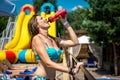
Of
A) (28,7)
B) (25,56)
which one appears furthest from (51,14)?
(25,56)

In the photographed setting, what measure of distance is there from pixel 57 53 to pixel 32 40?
0.29 m

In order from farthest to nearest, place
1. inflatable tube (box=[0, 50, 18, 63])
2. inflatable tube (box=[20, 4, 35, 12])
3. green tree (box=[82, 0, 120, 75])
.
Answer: inflatable tube (box=[20, 4, 35, 12]) → inflatable tube (box=[0, 50, 18, 63]) → green tree (box=[82, 0, 120, 75])

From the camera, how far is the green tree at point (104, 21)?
52.2ft

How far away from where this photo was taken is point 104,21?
647 inches

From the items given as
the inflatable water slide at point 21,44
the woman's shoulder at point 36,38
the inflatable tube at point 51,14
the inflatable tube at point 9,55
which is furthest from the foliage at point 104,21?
the woman's shoulder at point 36,38

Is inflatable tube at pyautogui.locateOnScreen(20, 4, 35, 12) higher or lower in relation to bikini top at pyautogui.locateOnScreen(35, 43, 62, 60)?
higher

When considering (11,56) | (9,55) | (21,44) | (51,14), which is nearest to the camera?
(9,55)

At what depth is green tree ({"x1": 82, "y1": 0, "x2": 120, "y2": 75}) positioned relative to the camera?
627 inches

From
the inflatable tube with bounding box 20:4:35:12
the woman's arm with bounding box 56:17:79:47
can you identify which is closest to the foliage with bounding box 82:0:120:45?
the inflatable tube with bounding box 20:4:35:12

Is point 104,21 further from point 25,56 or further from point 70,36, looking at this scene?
point 70,36

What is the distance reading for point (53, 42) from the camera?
3.17 metres

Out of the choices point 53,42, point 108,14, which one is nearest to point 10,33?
point 108,14

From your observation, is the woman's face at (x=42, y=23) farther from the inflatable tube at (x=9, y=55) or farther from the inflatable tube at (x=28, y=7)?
the inflatable tube at (x=28, y=7)

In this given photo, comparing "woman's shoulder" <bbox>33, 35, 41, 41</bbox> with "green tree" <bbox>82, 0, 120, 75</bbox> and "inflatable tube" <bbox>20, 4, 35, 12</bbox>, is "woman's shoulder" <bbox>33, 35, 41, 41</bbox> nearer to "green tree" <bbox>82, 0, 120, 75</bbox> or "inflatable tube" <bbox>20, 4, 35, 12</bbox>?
"green tree" <bbox>82, 0, 120, 75</bbox>
